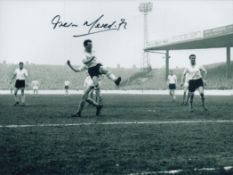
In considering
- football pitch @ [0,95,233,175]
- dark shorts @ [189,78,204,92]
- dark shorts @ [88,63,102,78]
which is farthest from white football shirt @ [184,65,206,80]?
football pitch @ [0,95,233,175]

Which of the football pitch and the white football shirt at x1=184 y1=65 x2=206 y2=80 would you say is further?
the white football shirt at x1=184 y1=65 x2=206 y2=80

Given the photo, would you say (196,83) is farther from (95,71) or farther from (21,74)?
(21,74)

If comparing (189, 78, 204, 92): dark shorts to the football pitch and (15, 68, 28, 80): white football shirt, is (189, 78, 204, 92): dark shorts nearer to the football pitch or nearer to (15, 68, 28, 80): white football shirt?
the football pitch

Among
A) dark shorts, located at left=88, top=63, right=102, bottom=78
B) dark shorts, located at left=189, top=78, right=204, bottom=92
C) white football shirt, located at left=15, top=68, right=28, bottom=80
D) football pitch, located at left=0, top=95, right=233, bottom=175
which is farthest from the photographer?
white football shirt, located at left=15, top=68, right=28, bottom=80

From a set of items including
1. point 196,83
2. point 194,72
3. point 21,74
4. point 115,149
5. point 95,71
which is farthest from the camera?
point 21,74

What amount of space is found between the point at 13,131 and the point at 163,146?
3276 mm

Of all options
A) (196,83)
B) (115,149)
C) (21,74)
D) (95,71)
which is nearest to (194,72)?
(196,83)

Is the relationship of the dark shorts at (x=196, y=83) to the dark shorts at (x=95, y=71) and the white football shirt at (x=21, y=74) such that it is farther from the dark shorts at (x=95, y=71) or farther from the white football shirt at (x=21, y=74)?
the white football shirt at (x=21, y=74)

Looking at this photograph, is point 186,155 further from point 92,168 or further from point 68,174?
point 68,174

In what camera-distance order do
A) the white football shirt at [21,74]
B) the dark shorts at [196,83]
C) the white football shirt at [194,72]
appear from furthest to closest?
the white football shirt at [21,74]
the dark shorts at [196,83]
the white football shirt at [194,72]

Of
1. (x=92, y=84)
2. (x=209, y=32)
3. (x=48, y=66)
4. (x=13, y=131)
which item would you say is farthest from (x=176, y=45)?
(x=13, y=131)

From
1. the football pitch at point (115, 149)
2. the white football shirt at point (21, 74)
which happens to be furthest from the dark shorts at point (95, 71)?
the white football shirt at point (21, 74)

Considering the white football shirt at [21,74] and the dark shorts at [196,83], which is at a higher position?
the white football shirt at [21,74]

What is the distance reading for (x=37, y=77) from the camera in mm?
79938
